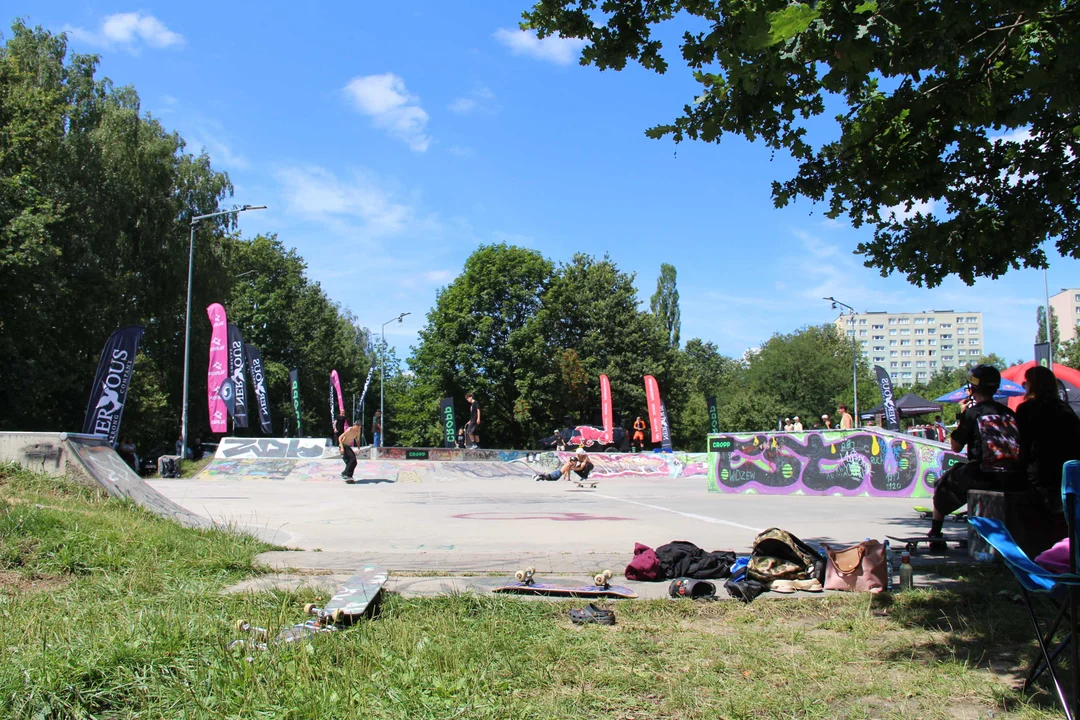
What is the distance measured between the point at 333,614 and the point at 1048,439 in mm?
5145

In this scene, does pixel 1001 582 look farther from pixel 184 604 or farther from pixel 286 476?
pixel 286 476

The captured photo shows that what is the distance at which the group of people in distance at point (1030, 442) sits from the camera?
17.7 feet

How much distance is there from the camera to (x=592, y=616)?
173 inches

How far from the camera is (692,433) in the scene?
71625 millimetres

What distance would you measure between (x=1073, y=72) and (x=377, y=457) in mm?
24333

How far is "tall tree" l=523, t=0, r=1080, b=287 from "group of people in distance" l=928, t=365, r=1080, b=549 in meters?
1.95

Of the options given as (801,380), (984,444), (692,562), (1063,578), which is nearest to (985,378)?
(984,444)

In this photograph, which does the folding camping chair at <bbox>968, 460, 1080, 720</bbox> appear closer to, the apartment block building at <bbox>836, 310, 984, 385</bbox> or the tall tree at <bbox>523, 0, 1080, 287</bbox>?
the tall tree at <bbox>523, 0, 1080, 287</bbox>

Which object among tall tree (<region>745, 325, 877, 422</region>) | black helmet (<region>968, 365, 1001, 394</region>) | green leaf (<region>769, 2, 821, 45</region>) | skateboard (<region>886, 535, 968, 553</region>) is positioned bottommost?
skateboard (<region>886, 535, 968, 553</region>)

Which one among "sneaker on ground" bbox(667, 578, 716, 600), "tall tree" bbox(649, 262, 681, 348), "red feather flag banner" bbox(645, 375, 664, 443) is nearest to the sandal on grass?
"sneaker on ground" bbox(667, 578, 716, 600)

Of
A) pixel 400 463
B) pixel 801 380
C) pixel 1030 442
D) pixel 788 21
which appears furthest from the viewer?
pixel 801 380

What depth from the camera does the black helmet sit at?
6.25 metres

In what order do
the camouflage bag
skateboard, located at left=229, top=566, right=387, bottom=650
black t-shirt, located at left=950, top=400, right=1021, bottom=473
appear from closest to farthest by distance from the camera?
skateboard, located at left=229, top=566, right=387, bottom=650
the camouflage bag
black t-shirt, located at left=950, top=400, right=1021, bottom=473

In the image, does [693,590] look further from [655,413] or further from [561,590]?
[655,413]
